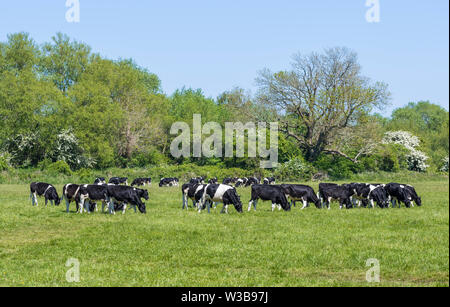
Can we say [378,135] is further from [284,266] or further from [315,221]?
[284,266]

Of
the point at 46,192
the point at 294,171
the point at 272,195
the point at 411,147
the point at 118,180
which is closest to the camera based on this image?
the point at 272,195

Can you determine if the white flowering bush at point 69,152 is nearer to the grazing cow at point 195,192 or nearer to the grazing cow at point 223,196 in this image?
the grazing cow at point 195,192

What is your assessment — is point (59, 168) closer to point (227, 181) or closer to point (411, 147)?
Answer: point (227, 181)

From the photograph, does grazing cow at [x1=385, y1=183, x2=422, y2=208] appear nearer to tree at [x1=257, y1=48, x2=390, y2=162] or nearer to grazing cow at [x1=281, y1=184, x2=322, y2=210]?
grazing cow at [x1=281, y1=184, x2=322, y2=210]

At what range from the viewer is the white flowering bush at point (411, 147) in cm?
7338

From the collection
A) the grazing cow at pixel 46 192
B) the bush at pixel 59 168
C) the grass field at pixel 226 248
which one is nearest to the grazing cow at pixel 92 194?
the grass field at pixel 226 248

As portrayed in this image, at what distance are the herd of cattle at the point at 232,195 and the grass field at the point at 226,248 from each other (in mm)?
1445

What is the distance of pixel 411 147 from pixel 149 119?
35.7 meters

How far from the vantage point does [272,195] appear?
2530 cm

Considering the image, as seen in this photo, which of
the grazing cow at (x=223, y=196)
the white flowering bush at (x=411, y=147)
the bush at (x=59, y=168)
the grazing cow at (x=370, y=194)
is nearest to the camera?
the grazing cow at (x=223, y=196)

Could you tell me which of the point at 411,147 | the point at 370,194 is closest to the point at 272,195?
the point at 370,194

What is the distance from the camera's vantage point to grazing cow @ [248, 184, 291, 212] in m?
25.0
